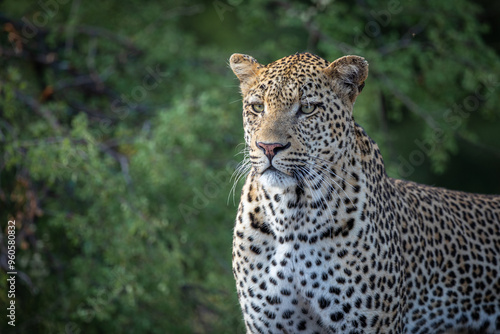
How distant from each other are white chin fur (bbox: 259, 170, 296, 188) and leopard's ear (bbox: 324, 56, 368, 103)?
65cm

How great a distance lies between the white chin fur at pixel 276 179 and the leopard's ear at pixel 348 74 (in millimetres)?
651

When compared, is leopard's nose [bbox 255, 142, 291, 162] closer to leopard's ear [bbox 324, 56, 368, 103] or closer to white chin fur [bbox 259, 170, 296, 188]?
white chin fur [bbox 259, 170, 296, 188]

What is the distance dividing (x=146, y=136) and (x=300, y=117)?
14.1 ft

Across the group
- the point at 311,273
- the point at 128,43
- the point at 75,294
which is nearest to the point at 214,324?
the point at 75,294

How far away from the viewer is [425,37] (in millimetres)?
10680

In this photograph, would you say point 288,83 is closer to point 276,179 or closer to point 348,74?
point 348,74

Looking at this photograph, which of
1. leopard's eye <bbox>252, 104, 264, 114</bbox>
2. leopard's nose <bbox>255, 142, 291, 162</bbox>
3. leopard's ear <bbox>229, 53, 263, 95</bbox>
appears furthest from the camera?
leopard's ear <bbox>229, 53, 263, 95</bbox>

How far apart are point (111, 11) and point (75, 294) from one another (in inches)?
200

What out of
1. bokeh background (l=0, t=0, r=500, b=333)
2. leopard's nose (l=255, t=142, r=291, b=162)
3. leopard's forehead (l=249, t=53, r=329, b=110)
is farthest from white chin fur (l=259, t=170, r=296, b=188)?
bokeh background (l=0, t=0, r=500, b=333)

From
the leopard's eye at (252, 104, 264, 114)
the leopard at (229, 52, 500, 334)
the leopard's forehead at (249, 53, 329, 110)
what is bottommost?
the leopard at (229, 52, 500, 334)

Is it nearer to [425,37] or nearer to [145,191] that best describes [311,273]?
[145,191]

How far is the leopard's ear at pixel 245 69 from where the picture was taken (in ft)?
15.3

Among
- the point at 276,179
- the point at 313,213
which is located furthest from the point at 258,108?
the point at 313,213

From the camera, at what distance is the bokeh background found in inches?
304
